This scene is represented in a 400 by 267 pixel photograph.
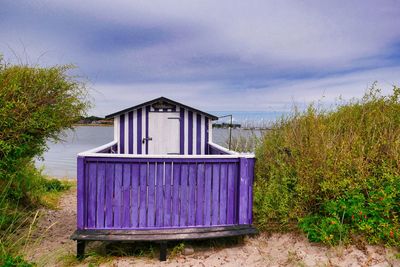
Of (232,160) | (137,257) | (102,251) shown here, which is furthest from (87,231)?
(232,160)

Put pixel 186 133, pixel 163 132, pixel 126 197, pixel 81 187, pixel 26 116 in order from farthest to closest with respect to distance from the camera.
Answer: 1. pixel 186 133
2. pixel 163 132
3. pixel 26 116
4. pixel 126 197
5. pixel 81 187

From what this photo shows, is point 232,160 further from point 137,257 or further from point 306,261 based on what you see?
point 137,257

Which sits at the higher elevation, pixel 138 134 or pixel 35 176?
pixel 138 134

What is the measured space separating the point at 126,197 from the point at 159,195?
A: 495 millimetres

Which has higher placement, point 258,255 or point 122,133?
point 122,133

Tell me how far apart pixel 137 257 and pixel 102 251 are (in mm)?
583

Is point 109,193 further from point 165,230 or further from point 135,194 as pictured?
point 165,230

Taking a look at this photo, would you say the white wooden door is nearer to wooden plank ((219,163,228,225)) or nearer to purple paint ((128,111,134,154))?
purple paint ((128,111,134,154))

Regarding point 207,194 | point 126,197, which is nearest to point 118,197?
point 126,197

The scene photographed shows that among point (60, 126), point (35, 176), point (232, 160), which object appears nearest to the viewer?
point (232, 160)

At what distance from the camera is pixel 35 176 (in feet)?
23.8

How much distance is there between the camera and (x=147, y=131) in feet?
28.5

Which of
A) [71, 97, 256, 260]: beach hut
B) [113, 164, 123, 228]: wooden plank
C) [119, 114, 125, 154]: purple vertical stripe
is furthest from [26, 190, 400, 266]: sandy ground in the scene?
[119, 114, 125, 154]: purple vertical stripe

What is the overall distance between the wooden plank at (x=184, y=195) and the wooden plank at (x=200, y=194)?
0.18 metres
